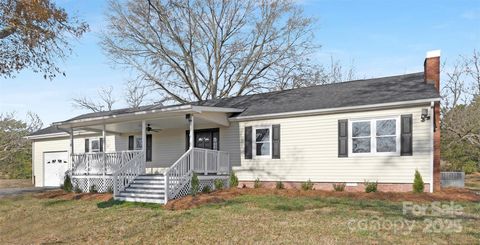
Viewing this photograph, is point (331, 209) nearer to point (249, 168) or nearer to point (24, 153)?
point (249, 168)

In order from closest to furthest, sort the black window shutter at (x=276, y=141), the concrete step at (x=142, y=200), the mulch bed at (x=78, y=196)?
the concrete step at (x=142, y=200) → the mulch bed at (x=78, y=196) → the black window shutter at (x=276, y=141)

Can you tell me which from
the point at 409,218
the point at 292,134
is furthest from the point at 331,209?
the point at 292,134

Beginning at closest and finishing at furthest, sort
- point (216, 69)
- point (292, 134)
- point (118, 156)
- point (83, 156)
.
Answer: point (292, 134), point (118, 156), point (83, 156), point (216, 69)

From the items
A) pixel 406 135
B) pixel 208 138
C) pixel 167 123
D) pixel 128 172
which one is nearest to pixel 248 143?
pixel 208 138

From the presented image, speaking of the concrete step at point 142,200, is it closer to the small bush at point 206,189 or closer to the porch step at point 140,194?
the porch step at point 140,194

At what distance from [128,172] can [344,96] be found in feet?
28.6

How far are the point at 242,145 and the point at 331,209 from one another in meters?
6.67

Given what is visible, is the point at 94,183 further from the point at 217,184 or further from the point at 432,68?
the point at 432,68

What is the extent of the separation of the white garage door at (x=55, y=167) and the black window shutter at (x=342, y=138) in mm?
16797

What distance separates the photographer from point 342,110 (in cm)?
1413

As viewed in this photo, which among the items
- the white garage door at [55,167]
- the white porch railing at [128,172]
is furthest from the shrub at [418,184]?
the white garage door at [55,167]

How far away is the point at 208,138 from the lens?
17.8m

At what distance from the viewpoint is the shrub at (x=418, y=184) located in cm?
1262

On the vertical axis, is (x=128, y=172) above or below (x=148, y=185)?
above
